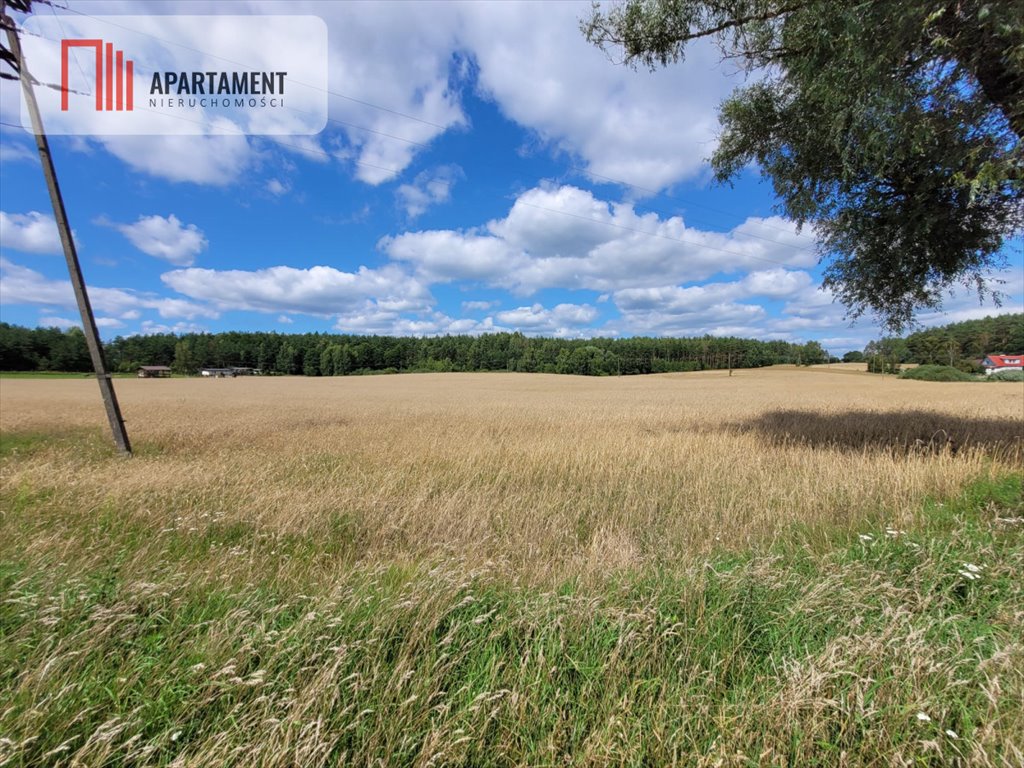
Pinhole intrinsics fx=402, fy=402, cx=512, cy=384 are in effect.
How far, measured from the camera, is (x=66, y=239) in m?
9.02

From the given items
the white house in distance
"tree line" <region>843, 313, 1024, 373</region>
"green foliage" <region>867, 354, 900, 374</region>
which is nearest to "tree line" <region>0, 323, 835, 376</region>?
"tree line" <region>843, 313, 1024, 373</region>

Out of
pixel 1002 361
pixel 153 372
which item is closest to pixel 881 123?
pixel 153 372

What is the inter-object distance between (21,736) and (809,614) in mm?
4359

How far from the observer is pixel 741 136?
8828mm

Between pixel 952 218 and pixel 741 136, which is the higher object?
pixel 741 136

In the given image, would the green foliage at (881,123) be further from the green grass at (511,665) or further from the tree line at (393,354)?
the tree line at (393,354)

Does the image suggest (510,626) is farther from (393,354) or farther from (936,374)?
(393,354)

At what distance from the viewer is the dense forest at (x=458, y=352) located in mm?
93500

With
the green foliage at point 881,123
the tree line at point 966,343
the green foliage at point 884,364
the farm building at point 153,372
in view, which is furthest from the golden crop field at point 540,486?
the tree line at point 966,343

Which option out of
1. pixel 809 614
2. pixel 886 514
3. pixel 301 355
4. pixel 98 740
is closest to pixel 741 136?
pixel 886 514

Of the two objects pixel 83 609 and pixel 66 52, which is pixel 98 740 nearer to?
pixel 83 609

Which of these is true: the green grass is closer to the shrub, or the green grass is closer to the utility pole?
the utility pole

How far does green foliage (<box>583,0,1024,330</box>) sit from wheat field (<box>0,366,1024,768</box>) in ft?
12.8

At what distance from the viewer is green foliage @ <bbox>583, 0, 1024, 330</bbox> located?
5000 millimetres
